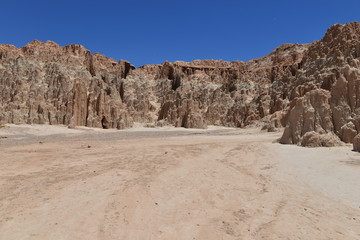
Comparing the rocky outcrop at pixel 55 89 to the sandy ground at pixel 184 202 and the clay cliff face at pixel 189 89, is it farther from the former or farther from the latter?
the sandy ground at pixel 184 202

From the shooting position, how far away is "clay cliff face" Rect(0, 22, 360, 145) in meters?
16.0

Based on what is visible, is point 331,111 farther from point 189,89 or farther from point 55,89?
point 189,89

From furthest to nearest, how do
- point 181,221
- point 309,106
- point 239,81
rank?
point 239,81 → point 309,106 → point 181,221

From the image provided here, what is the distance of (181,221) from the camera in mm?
4496

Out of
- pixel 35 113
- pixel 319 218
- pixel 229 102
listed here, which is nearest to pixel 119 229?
pixel 319 218

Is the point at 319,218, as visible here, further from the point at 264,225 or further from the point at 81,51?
the point at 81,51

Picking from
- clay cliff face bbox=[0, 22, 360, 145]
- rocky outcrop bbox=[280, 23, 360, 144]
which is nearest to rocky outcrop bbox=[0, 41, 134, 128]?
clay cliff face bbox=[0, 22, 360, 145]

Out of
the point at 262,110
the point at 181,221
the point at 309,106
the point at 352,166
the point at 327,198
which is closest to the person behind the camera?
the point at 181,221

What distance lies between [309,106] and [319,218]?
13.1 metres

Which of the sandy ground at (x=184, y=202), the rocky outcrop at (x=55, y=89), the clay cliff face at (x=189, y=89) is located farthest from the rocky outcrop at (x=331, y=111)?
the rocky outcrop at (x=55, y=89)

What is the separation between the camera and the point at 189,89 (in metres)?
78.6

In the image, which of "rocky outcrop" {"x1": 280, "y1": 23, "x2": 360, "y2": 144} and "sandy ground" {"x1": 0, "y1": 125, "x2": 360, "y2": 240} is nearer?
"sandy ground" {"x1": 0, "y1": 125, "x2": 360, "y2": 240}

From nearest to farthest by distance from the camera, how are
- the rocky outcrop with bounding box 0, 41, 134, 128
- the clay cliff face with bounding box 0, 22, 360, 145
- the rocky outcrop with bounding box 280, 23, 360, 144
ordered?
1. the rocky outcrop with bounding box 280, 23, 360, 144
2. the clay cliff face with bounding box 0, 22, 360, 145
3. the rocky outcrop with bounding box 0, 41, 134, 128

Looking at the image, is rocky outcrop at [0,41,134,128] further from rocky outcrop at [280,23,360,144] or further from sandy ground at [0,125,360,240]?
sandy ground at [0,125,360,240]
